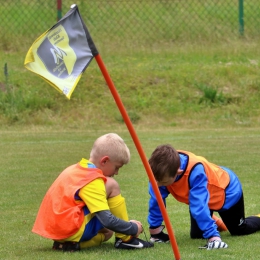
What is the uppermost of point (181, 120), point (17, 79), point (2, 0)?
point (2, 0)

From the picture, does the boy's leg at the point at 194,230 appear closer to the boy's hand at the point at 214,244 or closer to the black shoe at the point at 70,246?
the boy's hand at the point at 214,244

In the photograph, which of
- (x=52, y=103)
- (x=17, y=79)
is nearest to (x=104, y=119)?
(x=52, y=103)

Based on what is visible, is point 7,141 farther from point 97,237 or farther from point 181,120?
point 97,237

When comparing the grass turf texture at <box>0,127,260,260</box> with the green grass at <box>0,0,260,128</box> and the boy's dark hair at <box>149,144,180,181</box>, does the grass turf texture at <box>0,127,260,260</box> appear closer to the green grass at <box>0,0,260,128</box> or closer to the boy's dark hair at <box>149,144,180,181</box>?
the boy's dark hair at <box>149,144,180,181</box>

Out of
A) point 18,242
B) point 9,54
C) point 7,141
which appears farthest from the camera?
point 9,54

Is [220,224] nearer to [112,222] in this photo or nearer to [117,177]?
[112,222]

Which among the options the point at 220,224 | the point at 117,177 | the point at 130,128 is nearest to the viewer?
the point at 130,128

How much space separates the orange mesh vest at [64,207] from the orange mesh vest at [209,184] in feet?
1.99

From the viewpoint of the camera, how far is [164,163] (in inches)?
194

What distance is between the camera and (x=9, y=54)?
1625 centimetres

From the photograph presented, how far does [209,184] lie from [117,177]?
3.42 m

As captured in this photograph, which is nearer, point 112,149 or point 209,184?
point 112,149

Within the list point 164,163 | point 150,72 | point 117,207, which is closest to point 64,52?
point 164,163

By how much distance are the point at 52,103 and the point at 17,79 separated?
1.21 metres
